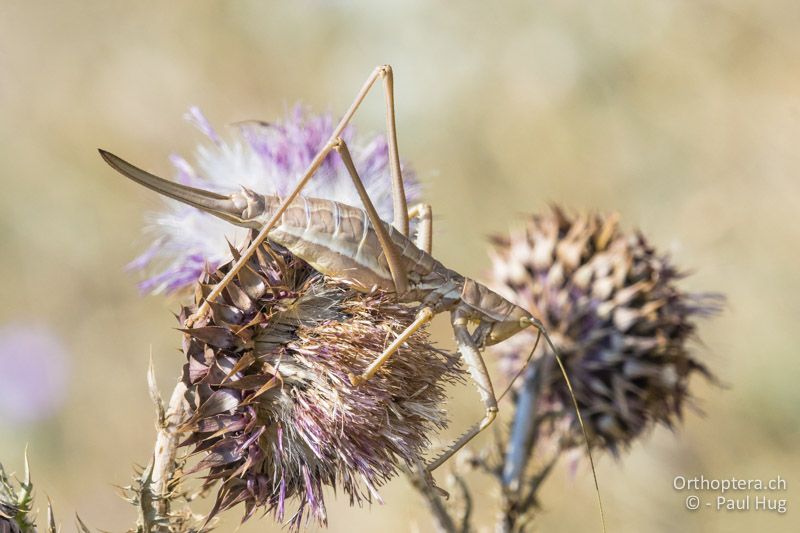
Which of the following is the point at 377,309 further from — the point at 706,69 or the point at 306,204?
the point at 706,69

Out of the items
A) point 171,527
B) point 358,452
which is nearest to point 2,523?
point 171,527

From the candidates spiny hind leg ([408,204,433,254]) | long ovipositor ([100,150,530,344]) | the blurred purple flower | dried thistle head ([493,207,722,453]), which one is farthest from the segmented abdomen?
the blurred purple flower

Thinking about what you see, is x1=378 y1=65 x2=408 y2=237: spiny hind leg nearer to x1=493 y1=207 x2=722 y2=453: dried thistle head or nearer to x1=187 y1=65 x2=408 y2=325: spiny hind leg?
x1=187 y1=65 x2=408 y2=325: spiny hind leg

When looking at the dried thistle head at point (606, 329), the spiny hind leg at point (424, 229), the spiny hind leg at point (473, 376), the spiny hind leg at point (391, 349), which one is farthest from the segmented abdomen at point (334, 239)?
the dried thistle head at point (606, 329)

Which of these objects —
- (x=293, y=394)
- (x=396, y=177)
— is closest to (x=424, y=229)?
(x=396, y=177)

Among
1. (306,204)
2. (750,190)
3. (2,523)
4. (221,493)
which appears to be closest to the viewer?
(2,523)

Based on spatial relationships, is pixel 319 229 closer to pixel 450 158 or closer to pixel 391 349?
pixel 391 349
